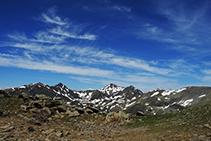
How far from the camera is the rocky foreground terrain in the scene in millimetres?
17656

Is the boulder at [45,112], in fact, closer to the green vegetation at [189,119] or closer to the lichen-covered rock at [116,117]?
the lichen-covered rock at [116,117]

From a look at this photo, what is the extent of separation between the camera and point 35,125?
75.2 feet

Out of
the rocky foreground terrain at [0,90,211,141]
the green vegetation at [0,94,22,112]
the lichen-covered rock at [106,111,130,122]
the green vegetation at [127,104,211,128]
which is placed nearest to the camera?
the rocky foreground terrain at [0,90,211,141]

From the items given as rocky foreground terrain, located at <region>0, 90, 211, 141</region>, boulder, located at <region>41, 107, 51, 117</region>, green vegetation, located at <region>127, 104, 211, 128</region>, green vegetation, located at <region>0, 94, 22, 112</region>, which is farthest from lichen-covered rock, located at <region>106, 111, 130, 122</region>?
green vegetation, located at <region>0, 94, 22, 112</region>

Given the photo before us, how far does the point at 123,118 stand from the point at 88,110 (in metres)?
12.1

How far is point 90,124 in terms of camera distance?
99.3 feet

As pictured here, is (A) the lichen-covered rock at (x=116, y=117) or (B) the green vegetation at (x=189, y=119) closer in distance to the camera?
(B) the green vegetation at (x=189, y=119)

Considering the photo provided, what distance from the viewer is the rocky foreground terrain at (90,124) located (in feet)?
57.9

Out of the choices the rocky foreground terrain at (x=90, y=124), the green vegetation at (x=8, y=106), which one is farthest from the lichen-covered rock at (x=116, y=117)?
A: the green vegetation at (x=8, y=106)

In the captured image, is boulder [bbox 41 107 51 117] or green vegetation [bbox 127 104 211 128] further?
boulder [bbox 41 107 51 117]

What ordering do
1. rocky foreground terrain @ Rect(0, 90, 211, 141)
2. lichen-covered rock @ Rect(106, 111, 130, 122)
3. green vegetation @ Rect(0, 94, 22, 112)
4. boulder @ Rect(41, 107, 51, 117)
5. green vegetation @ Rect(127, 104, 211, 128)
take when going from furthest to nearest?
lichen-covered rock @ Rect(106, 111, 130, 122) → boulder @ Rect(41, 107, 51, 117) → green vegetation @ Rect(0, 94, 22, 112) → green vegetation @ Rect(127, 104, 211, 128) → rocky foreground terrain @ Rect(0, 90, 211, 141)

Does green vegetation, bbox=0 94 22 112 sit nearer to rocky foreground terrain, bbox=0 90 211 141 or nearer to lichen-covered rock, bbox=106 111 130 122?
rocky foreground terrain, bbox=0 90 211 141

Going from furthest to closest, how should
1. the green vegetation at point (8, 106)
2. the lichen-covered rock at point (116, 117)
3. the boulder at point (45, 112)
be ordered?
the lichen-covered rock at point (116, 117)
the boulder at point (45, 112)
the green vegetation at point (8, 106)

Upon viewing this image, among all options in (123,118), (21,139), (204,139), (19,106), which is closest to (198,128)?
(204,139)
